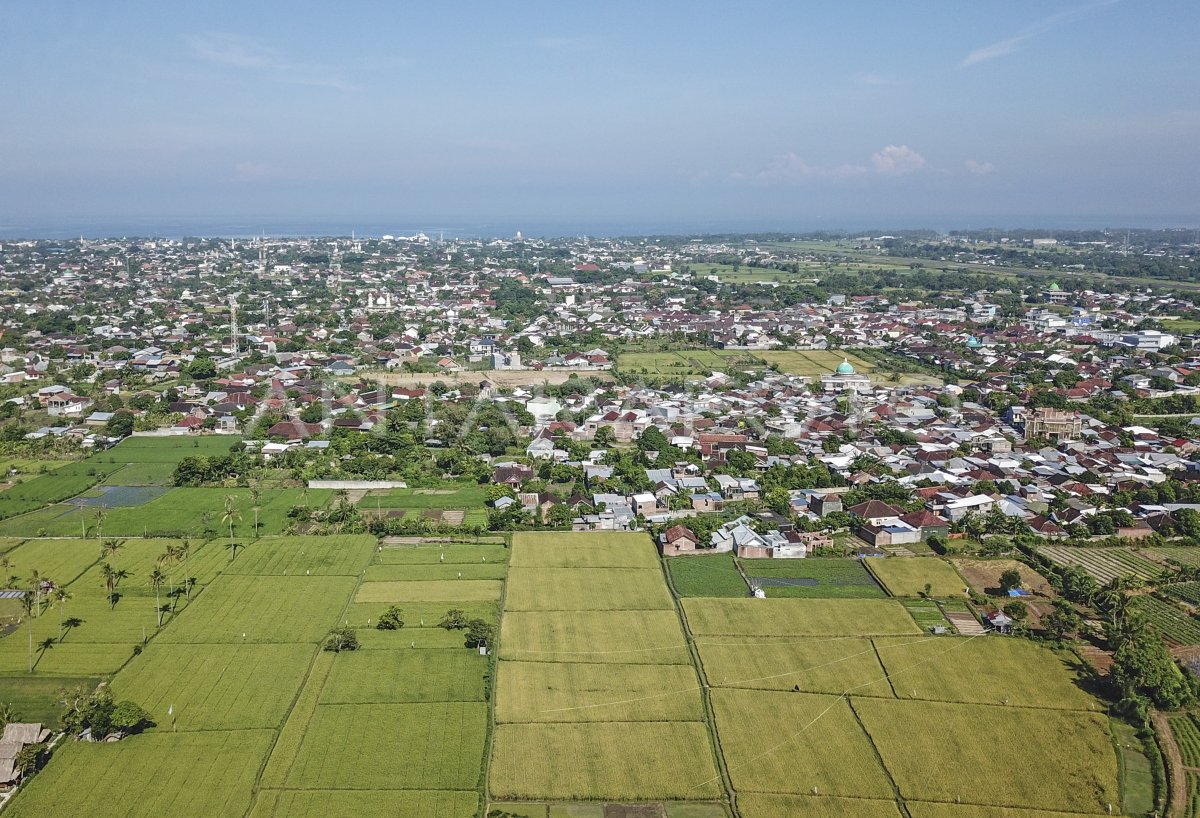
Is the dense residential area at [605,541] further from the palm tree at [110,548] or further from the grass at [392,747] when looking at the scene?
the palm tree at [110,548]

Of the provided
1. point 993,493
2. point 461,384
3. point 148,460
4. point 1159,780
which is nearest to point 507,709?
point 1159,780

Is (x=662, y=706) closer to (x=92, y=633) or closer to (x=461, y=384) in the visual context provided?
(x=92, y=633)

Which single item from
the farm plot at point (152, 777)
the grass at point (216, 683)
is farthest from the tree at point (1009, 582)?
the farm plot at point (152, 777)

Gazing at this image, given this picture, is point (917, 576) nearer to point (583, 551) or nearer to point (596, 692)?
point (583, 551)

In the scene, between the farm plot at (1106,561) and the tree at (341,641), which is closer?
the tree at (341,641)

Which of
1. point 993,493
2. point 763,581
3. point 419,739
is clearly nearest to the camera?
point 419,739
